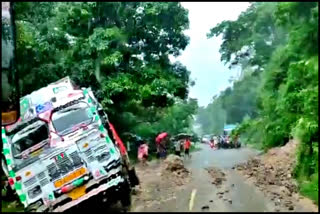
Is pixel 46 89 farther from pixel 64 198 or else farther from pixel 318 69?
pixel 318 69

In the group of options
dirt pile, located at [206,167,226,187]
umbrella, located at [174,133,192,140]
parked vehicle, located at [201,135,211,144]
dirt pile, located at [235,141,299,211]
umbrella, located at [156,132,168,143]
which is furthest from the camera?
parked vehicle, located at [201,135,211,144]

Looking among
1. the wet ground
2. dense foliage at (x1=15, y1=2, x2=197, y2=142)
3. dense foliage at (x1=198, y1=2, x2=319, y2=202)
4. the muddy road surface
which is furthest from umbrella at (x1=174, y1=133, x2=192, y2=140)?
dense foliage at (x1=198, y1=2, x2=319, y2=202)

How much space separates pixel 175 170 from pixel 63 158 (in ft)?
21.7

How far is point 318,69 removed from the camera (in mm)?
9094

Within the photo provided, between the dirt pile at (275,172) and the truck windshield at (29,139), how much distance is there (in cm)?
457

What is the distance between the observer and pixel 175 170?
15.8m

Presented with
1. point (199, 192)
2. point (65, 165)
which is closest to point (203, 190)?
point (199, 192)

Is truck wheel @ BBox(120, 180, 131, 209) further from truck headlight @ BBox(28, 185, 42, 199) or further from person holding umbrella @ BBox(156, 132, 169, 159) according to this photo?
person holding umbrella @ BBox(156, 132, 169, 159)

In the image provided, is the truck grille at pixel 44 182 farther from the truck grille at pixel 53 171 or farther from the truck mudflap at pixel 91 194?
the truck mudflap at pixel 91 194

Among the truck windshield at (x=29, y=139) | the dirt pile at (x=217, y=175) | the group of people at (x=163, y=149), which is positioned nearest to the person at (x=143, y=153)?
the group of people at (x=163, y=149)

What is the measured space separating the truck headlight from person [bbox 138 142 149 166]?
541 cm

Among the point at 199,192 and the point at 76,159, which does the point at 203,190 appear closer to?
the point at 199,192

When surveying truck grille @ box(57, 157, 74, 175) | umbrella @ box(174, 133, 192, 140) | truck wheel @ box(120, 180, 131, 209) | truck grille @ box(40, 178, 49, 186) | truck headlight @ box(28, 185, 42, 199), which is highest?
truck grille @ box(57, 157, 74, 175)

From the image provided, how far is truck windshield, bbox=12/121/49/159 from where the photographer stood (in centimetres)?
985
